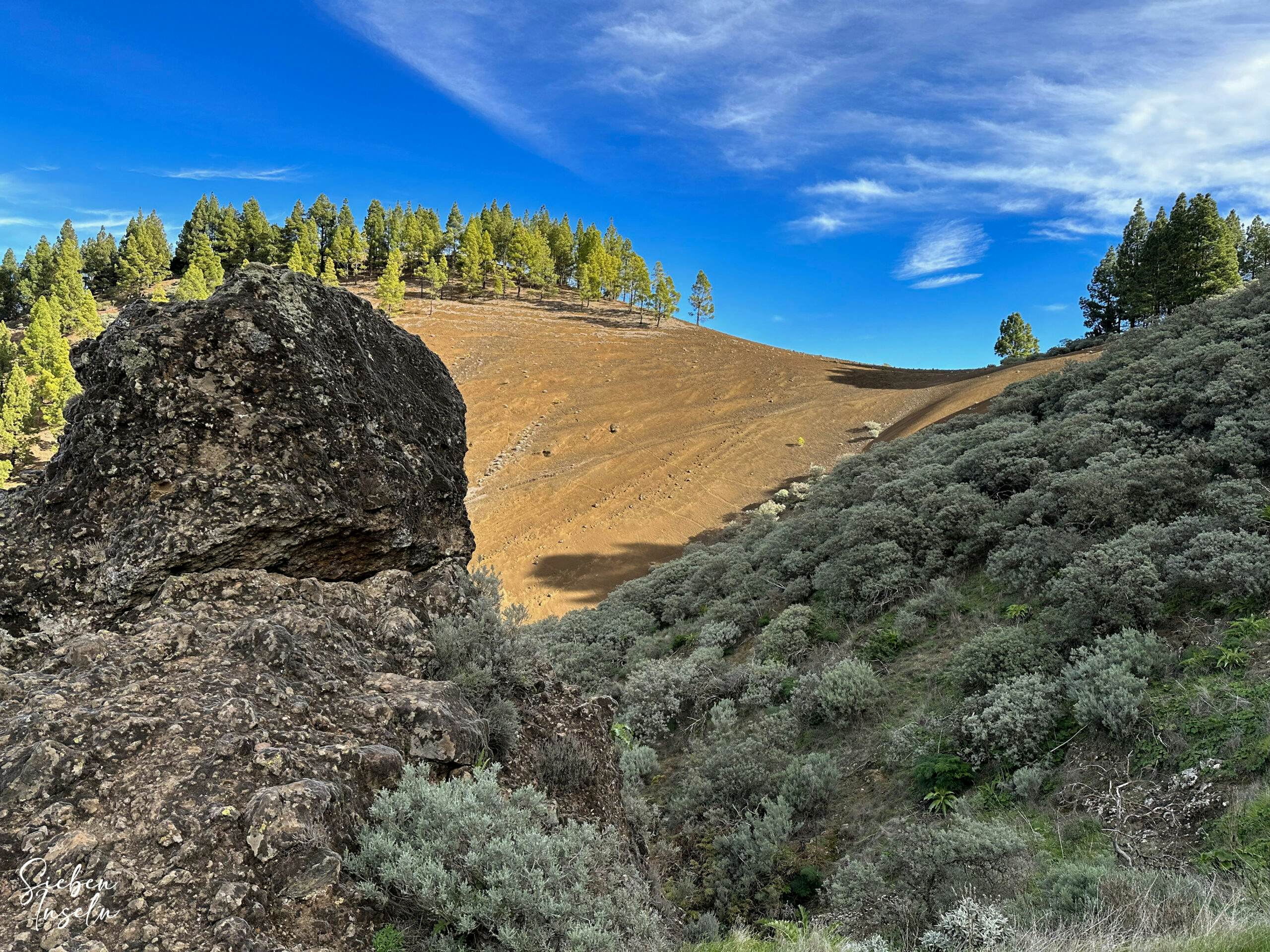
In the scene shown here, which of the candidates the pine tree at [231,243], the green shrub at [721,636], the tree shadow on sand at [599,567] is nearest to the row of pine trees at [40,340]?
the pine tree at [231,243]

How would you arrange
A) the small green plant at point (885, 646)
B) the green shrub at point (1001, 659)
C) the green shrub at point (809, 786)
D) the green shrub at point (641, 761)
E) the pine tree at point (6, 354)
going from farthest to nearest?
the pine tree at point (6, 354) < the small green plant at point (885, 646) < the green shrub at point (641, 761) < the green shrub at point (1001, 659) < the green shrub at point (809, 786)

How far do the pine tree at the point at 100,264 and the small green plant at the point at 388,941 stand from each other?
88.9 metres

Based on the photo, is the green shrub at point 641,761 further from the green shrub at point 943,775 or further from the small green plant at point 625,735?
the green shrub at point 943,775

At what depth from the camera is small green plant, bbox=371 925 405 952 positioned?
260cm

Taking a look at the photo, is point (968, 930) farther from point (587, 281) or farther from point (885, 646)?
point (587, 281)

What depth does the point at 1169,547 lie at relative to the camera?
718 cm

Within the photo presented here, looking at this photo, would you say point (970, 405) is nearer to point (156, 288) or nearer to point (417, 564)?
point (417, 564)

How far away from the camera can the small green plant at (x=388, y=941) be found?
260 cm

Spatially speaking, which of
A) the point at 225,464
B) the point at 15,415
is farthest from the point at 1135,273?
the point at 15,415

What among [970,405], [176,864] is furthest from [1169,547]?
[970,405]

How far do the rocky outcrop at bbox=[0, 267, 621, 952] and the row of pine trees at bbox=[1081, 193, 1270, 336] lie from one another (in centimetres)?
4388

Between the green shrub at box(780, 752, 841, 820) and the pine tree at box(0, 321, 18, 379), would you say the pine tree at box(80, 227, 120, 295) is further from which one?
the green shrub at box(780, 752, 841, 820)

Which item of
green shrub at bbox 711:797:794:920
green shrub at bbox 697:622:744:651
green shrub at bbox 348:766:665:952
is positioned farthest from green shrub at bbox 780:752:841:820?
green shrub at bbox 697:622:744:651
